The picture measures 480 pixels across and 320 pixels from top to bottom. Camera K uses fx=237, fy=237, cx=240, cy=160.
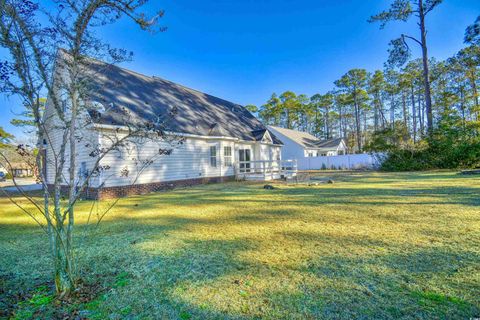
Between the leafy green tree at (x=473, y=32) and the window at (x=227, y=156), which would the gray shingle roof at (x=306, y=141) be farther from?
the leafy green tree at (x=473, y=32)

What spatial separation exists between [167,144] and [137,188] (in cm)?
266

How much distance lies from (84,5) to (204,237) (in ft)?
13.4

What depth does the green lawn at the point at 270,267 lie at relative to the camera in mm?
2367

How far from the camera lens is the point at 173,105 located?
625 inches

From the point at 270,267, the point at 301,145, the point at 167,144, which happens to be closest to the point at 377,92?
the point at 301,145

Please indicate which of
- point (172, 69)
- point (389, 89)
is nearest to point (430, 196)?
point (172, 69)

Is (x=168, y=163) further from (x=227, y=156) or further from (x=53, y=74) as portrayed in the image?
(x=53, y=74)

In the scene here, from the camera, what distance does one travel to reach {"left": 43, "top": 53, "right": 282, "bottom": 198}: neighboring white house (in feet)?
34.8

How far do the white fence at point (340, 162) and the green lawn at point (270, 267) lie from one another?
834 inches

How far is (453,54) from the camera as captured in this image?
78.4ft

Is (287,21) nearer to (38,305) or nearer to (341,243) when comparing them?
(341,243)

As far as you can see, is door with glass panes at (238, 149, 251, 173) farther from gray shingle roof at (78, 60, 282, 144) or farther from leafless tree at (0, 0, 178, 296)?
leafless tree at (0, 0, 178, 296)

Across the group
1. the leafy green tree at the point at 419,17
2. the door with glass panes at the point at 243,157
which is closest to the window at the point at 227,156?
the door with glass panes at the point at 243,157

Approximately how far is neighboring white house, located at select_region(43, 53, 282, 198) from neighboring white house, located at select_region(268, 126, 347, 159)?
1348cm
